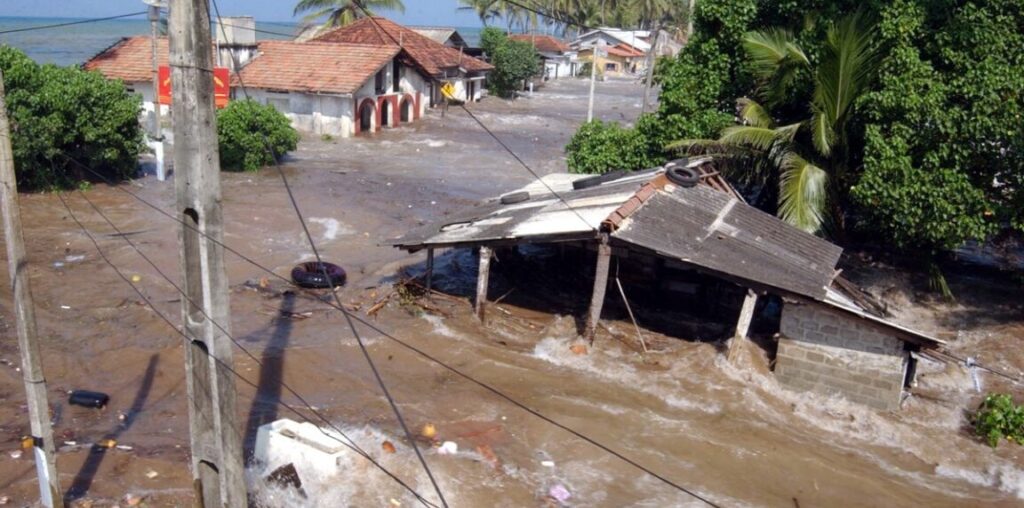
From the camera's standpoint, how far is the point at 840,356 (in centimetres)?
1216

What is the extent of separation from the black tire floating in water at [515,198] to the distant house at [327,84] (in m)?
18.5

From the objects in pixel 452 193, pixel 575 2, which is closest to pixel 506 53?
pixel 575 2

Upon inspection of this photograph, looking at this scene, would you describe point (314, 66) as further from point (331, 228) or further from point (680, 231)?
point (680, 231)

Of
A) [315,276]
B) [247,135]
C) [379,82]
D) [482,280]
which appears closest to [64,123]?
[247,135]

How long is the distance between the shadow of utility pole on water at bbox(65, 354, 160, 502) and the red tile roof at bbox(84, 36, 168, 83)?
25946mm

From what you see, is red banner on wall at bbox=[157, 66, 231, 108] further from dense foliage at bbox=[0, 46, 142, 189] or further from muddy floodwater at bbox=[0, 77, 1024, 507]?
muddy floodwater at bbox=[0, 77, 1024, 507]

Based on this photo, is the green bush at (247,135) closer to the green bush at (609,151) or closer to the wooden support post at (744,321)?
the green bush at (609,151)

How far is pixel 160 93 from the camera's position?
26.8m

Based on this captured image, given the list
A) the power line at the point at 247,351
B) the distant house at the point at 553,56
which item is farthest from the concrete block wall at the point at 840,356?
the distant house at the point at 553,56

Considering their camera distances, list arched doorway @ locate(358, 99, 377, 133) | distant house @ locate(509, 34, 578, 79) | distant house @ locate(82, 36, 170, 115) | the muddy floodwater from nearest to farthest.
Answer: the muddy floodwater
distant house @ locate(82, 36, 170, 115)
arched doorway @ locate(358, 99, 377, 133)
distant house @ locate(509, 34, 578, 79)

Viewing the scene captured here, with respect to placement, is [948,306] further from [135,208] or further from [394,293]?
[135,208]

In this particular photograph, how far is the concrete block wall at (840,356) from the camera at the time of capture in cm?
1192

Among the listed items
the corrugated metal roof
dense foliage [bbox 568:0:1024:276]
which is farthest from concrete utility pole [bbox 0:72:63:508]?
dense foliage [bbox 568:0:1024:276]

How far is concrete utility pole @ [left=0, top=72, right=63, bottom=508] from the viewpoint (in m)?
7.31
